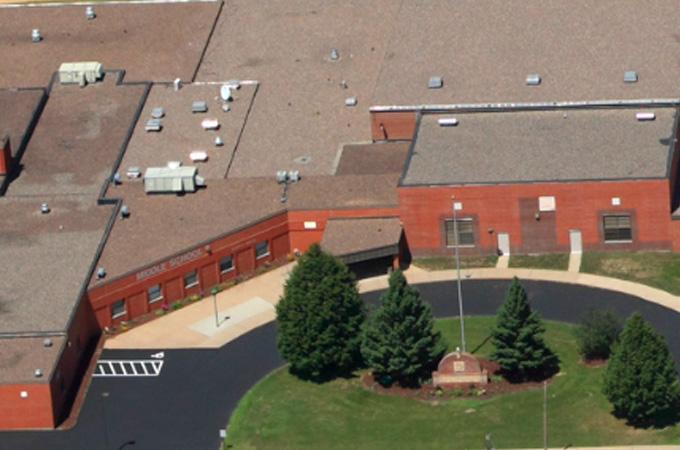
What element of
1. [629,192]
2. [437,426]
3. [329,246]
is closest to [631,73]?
[629,192]

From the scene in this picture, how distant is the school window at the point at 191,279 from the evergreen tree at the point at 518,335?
2177 centimetres

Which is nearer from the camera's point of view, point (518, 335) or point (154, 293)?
point (518, 335)

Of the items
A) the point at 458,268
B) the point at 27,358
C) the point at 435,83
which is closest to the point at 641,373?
the point at 458,268

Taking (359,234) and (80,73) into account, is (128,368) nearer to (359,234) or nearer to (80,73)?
(359,234)

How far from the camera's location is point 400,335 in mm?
142625

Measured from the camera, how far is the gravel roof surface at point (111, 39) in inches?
7082

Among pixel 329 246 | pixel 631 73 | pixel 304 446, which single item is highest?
pixel 631 73

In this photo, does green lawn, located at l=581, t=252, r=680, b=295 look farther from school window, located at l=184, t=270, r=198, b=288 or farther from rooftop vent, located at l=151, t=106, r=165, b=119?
rooftop vent, located at l=151, t=106, r=165, b=119

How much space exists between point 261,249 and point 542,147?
58.3 feet

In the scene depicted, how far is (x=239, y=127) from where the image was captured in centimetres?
17112

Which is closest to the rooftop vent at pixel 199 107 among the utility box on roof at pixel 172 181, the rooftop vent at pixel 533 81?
the utility box on roof at pixel 172 181

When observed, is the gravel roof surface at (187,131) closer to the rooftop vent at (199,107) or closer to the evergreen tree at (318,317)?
the rooftop vent at (199,107)

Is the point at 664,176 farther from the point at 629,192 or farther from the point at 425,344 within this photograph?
the point at 425,344

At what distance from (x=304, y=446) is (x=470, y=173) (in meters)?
Result: 25.5
